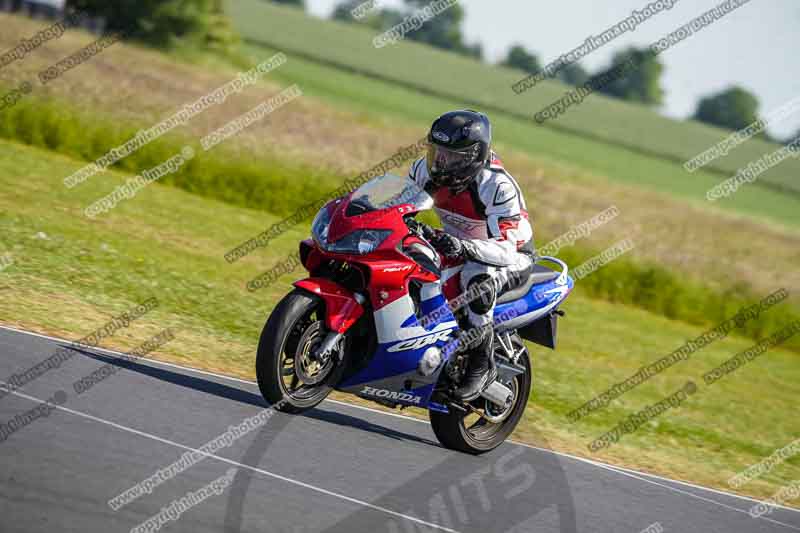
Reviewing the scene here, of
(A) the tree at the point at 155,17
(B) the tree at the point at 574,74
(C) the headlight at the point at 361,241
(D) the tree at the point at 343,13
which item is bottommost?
(B) the tree at the point at 574,74

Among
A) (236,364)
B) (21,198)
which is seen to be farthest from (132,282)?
(21,198)

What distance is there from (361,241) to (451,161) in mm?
946

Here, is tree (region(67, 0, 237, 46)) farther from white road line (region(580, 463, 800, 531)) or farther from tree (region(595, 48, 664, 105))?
tree (region(595, 48, 664, 105))

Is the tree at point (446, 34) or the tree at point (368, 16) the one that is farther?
the tree at point (446, 34)

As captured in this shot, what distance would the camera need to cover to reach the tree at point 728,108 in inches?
4466

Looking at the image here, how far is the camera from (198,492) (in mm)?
5508

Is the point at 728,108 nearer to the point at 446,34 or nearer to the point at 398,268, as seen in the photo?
the point at 446,34

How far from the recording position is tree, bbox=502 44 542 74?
99062 millimetres

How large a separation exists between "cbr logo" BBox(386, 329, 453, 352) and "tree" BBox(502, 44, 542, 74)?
8970 cm

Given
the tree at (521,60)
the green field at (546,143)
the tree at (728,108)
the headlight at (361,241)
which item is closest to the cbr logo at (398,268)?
the headlight at (361,241)

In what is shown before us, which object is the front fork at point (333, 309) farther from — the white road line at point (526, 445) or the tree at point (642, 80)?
the tree at point (642, 80)

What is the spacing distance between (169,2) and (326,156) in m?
24.0

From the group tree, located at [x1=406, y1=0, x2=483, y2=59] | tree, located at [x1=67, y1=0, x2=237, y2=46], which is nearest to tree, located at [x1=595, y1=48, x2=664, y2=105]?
tree, located at [x1=406, y1=0, x2=483, y2=59]

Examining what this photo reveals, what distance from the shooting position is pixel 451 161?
7230mm
